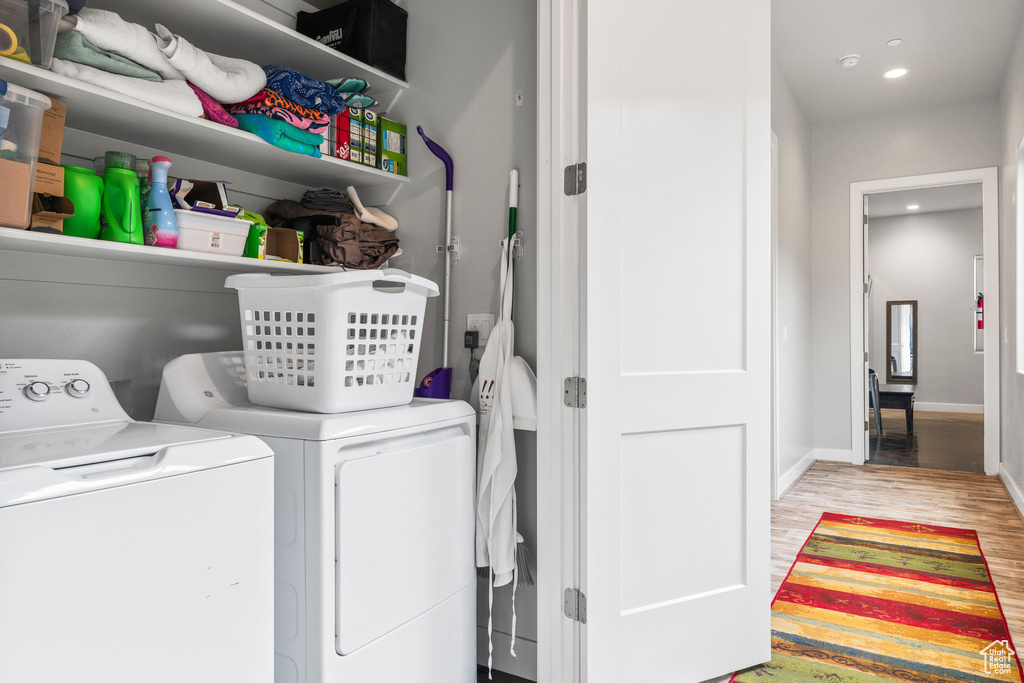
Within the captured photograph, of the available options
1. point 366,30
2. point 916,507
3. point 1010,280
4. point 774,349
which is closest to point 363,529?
point 366,30

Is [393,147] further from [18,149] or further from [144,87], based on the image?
[18,149]

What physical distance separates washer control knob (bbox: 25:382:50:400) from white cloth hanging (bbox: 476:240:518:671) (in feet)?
3.49

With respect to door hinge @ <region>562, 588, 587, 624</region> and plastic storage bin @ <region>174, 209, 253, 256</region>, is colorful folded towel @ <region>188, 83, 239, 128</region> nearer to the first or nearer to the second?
plastic storage bin @ <region>174, 209, 253, 256</region>

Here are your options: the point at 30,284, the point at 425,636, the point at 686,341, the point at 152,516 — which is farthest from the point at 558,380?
the point at 30,284

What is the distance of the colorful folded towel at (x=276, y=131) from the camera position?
1810 mm

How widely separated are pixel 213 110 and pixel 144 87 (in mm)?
203

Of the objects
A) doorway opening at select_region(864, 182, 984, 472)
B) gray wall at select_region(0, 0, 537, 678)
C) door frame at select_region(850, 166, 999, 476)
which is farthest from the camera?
doorway opening at select_region(864, 182, 984, 472)

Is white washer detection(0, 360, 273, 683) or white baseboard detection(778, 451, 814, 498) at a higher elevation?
white washer detection(0, 360, 273, 683)

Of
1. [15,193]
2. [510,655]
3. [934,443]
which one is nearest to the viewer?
[15,193]

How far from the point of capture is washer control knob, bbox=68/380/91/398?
1.44m

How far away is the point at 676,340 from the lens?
6.11 ft

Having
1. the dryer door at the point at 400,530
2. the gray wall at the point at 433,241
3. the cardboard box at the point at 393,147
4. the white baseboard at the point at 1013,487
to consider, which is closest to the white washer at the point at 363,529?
the dryer door at the point at 400,530

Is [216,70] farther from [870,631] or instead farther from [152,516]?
[870,631]

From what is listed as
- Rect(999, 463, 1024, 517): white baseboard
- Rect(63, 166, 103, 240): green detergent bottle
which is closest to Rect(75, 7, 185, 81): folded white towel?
Rect(63, 166, 103, 240): green detergent bottle
